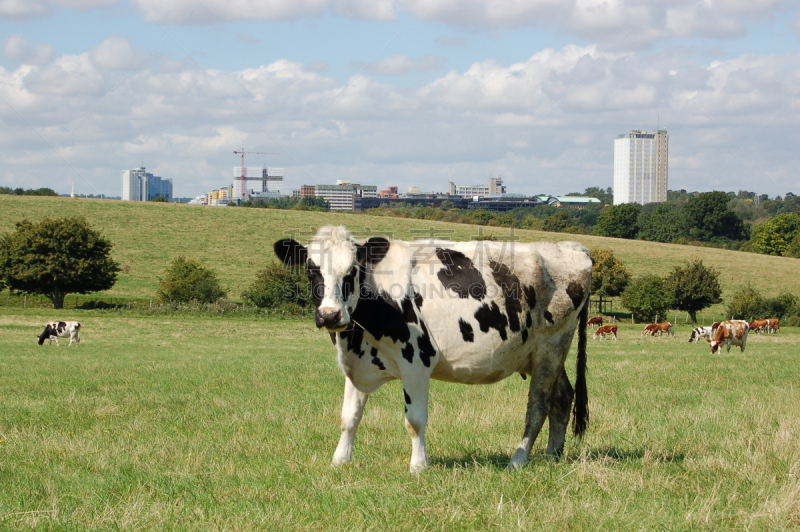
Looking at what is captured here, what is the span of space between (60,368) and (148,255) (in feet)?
196

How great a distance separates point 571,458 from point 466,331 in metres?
1.76

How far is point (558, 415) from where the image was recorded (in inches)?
295

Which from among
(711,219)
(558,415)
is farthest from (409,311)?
(711,219)

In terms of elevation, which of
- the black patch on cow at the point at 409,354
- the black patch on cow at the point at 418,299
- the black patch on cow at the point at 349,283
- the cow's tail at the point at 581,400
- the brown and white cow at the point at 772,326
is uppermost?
the black patch on cow at the point at 349,283

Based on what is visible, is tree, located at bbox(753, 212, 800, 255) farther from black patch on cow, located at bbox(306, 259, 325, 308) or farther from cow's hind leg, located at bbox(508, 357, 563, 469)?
black patch on cow, located at bbox(306, 259, 325, 308)

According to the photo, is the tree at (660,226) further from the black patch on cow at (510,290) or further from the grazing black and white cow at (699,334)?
the black patch on cow at (510,290)

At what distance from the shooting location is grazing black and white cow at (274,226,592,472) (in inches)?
251

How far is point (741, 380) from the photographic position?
46.0 feet

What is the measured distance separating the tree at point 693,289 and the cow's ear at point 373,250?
201ft

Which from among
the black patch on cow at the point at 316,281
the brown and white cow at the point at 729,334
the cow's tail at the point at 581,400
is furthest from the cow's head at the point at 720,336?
the black patch on cow at the point at 316,281

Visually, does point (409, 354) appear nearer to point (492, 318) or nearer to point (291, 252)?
point (492, 318)

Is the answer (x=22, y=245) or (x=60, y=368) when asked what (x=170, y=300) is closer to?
(x=22, y=245)

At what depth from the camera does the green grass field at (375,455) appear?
4996 millimetres

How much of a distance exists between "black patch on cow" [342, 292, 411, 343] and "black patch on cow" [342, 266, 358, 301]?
254 millimetres
